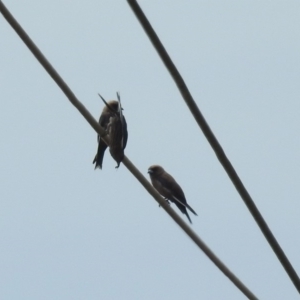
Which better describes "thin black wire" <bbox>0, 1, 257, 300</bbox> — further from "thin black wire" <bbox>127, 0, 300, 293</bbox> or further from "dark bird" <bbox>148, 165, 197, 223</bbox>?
"dark bird" <bbox>148, 165, 197, 223</bbox>

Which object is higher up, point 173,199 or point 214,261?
point 173,199

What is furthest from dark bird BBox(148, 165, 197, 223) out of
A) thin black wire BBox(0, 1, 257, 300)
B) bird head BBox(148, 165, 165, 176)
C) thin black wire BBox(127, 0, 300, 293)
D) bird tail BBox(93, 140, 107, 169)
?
thin black wire BBox(127, 0, 300, 293)

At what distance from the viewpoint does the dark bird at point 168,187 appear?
12.7 meters

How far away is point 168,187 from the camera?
13008 mm

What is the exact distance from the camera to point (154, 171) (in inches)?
543

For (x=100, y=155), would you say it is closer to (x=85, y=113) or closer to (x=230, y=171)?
(x=85, y=113)

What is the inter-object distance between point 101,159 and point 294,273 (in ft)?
26.9

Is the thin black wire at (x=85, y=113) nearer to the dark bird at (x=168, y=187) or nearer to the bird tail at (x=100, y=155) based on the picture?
the bird tail at (x=100, y=155)

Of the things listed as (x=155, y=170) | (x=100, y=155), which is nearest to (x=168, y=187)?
(x=155, y=170)

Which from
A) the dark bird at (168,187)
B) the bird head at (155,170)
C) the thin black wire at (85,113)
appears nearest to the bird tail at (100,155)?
the dark bird at (168,187)

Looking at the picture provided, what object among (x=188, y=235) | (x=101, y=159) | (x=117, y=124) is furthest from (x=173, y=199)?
(x=188, y=235)

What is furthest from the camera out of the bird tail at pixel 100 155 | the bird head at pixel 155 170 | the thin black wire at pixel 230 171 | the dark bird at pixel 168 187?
the bird head at pixel 155 170

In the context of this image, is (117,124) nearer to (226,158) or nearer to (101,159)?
(101,159)

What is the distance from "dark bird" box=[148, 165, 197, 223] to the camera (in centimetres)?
1268
